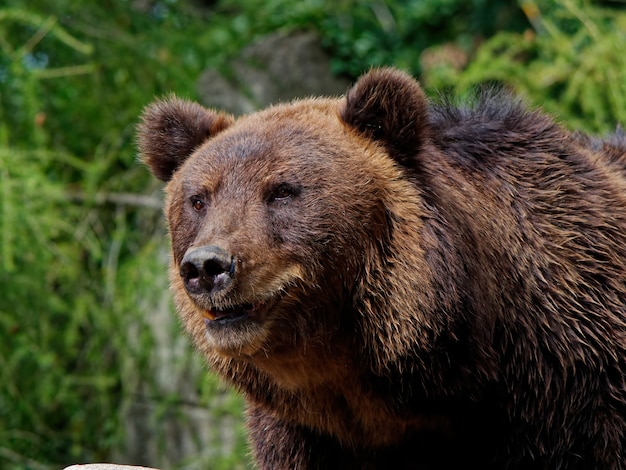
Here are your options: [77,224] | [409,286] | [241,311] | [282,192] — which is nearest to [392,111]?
[282,192]

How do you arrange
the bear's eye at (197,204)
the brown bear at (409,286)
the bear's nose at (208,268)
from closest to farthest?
the bear's nose at (208,268) → the brown bear at (409,286) → the bear's eye at (197,204)

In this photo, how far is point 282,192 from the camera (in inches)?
152

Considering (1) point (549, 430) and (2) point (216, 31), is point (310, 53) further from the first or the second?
(1) point (549, 430)

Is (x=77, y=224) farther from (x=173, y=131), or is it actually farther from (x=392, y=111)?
(x=392, y=111)

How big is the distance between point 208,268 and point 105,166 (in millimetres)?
5541

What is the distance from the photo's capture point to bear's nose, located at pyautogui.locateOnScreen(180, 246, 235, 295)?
139 inches

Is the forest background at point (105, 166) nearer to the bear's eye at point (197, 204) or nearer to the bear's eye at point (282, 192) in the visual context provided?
the bear's eye at point (197, 204)

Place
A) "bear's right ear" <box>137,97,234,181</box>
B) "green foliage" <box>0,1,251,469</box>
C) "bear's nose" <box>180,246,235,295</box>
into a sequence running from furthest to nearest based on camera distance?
"green foliage" <box>0,1,251,469</box> < "bear's right ear" <box>137,97,234,181</box> < "bear's nose" <box>180,246,235,295</box>

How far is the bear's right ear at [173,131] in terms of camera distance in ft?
14.7

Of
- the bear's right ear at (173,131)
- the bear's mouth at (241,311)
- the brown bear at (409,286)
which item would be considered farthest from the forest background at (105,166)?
the bear's mouth at (241,311)

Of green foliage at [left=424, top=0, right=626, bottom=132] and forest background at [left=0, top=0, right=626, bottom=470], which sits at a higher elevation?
green foliage at [left=424, top=0, right=626, bottom=132]

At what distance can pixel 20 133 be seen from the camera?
9141 millimetres

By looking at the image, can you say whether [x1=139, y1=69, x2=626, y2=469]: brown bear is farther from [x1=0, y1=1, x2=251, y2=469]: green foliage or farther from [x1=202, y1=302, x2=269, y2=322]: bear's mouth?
[x1=0, y1=1, x2=251, y2=469]: green foliage

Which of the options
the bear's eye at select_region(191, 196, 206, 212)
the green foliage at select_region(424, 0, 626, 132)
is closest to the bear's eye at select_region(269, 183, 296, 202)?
the bear's eye at select_region(191, 196, 206, 212)
